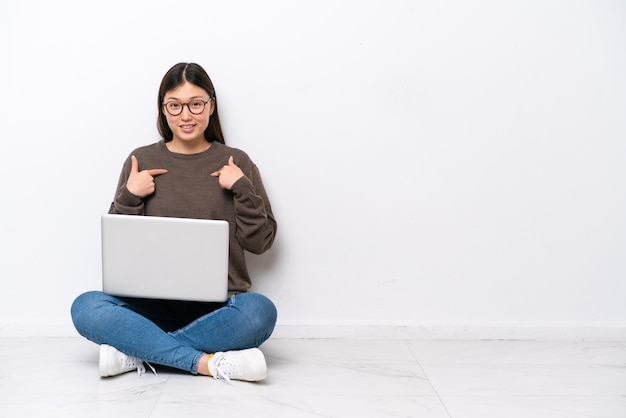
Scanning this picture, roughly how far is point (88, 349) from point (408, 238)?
3.13ft

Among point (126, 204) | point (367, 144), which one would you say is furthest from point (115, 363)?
point (367, 144)

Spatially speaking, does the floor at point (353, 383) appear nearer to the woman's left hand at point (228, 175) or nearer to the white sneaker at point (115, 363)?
the white sneaker at point (115, 363)

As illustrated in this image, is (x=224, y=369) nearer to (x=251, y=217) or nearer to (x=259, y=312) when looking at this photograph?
(x=259, y=312)

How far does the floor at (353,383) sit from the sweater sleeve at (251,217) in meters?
0.31

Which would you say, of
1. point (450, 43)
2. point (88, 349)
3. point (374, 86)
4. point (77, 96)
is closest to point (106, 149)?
point (77, 96)

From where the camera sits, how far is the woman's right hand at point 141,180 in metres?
2.15

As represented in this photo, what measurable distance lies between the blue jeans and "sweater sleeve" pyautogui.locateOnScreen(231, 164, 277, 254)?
157mm

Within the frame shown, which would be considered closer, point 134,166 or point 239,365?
point 239,365

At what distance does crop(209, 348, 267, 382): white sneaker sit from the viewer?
6.28ft

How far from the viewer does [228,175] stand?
7.06ft

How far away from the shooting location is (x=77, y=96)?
2.25 meters

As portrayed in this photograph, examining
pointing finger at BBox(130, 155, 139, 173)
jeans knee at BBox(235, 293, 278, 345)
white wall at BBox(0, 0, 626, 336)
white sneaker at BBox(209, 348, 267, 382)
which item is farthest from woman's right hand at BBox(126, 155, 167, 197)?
white sneaker at BBox(209, 348, 267, 382)

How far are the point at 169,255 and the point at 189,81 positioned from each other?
493 mm

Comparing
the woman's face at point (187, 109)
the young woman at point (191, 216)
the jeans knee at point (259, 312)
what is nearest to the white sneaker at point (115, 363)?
the young woman at point (191, 216)
